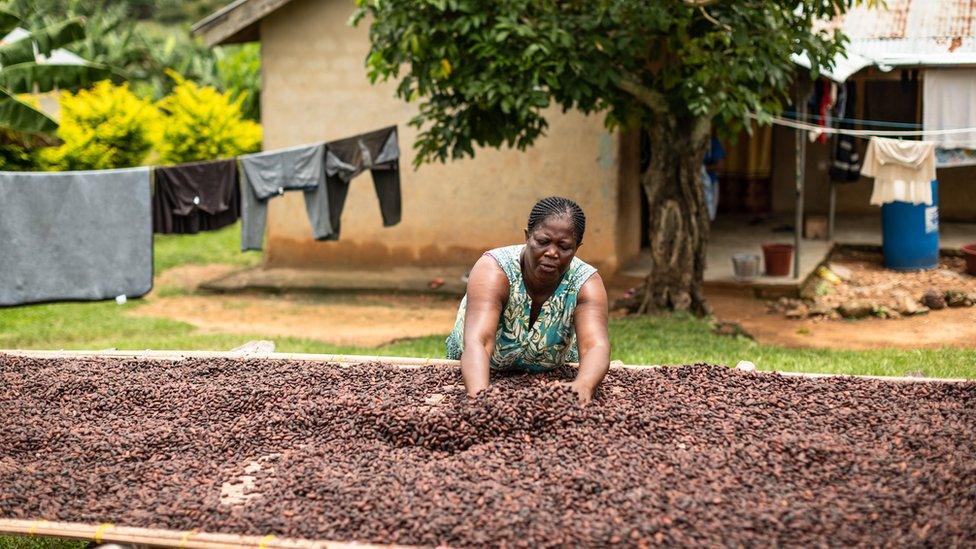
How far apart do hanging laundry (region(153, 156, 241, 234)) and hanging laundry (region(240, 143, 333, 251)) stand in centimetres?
11

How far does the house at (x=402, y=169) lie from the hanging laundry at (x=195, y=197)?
2541mm

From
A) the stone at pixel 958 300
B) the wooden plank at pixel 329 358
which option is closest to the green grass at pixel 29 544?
the wooden plank at pixel 329 358

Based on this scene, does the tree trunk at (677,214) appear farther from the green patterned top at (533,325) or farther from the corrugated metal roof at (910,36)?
the green patterned top at (533,325)

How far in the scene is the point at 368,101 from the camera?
11109 mm

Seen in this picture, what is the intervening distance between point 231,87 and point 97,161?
380cm

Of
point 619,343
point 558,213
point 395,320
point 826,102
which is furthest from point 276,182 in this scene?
point 558,213

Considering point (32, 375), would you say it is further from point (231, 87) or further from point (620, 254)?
point (231, 87)

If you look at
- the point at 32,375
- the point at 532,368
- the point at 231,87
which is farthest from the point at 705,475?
the point at 231,87

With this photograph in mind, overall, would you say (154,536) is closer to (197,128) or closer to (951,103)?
(951,103)

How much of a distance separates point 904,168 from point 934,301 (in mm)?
1214

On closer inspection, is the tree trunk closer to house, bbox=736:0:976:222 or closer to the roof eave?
house, bbox=736:0:976:222

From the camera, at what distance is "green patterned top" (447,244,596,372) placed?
4125 millimetres

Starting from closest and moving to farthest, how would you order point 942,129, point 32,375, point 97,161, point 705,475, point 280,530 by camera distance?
point 280,530
point 705,475
point 32,375
point 942,129
point 97,161

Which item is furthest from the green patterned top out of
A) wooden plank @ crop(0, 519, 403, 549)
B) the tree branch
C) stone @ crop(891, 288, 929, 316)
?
stone @ crop(891, 288, 929, 316)
